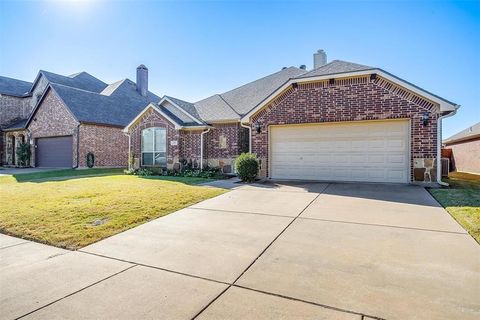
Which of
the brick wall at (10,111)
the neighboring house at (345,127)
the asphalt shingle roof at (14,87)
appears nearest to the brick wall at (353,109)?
the neighboring house at (345,127)

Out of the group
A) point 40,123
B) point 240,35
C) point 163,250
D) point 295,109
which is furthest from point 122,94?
point 163,250

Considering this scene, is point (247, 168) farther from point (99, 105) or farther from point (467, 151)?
point (467, 151)

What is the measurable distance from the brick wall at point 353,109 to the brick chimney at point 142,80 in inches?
820

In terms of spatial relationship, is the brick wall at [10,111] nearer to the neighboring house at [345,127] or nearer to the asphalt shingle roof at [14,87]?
the asphalt shingle roof at [14,87]

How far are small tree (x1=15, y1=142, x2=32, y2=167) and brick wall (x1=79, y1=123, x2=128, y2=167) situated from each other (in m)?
6.45

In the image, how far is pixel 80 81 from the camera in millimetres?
26922

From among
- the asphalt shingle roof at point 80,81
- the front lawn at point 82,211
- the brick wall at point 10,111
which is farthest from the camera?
the asphalt shingle roof at point 80,81

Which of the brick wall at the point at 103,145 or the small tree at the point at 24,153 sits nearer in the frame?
the brick wall at the point at 103,145

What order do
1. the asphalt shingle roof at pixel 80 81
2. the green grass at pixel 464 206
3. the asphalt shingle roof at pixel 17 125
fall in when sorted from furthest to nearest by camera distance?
1. the asphalt shingle roof at pixel 80 81
2. the asphalt shingle roof at pixel 17 125
3. the green grass at pixel 464 206

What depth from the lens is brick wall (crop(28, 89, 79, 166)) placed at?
18.7m

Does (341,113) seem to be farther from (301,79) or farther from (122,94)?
(122,94)

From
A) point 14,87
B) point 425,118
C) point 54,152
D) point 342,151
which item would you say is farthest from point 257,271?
point 14,87

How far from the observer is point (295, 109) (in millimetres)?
11375

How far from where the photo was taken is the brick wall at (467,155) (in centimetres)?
1760
